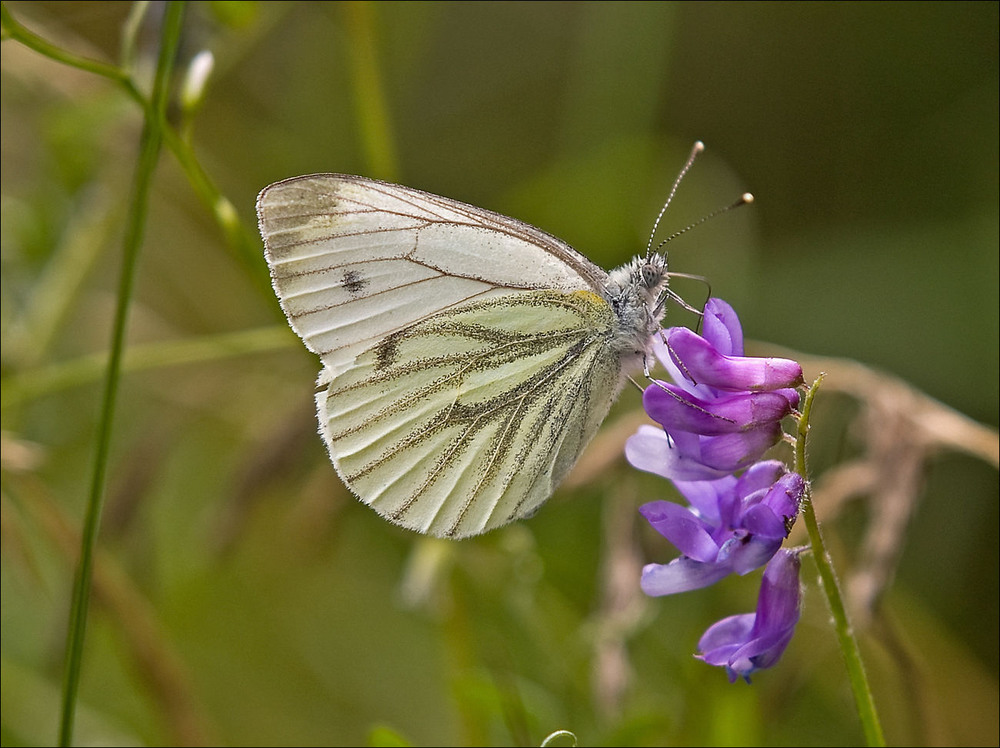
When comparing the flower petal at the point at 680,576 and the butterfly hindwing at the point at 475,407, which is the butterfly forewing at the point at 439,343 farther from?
the flower petal at the point at 680,576

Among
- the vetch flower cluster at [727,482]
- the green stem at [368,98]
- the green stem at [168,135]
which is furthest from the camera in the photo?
the green stem at [368,98]

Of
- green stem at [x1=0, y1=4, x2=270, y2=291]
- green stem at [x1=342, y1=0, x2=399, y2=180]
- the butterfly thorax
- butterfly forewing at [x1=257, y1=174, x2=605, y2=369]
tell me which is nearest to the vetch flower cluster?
the butterfly thorax

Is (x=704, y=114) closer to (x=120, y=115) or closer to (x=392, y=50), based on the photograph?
(x=392, y=50)

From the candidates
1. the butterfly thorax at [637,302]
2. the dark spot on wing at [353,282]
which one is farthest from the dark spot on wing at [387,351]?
the butterfly thorax at [637,302]

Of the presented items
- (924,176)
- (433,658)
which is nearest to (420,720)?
(433,658)

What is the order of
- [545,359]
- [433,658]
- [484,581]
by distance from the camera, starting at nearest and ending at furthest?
[545,359] → [484,581] → [433,658]

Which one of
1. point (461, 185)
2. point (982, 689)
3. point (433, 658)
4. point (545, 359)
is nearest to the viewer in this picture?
point (545, 359)

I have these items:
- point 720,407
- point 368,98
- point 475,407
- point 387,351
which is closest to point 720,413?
point 720,407
